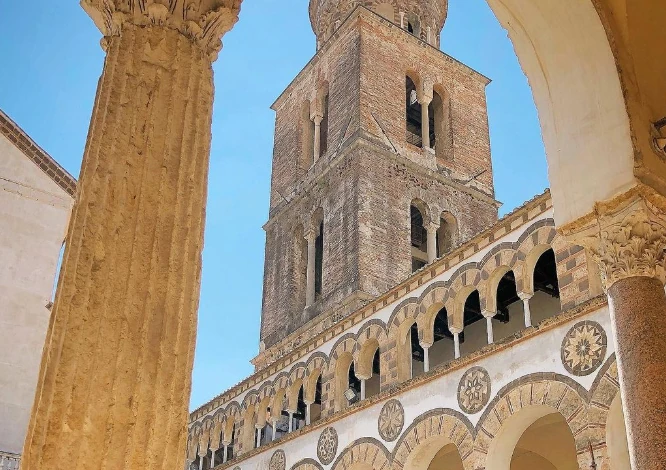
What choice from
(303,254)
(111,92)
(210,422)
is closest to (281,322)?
(303,254)

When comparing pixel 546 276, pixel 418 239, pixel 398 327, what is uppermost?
pixel 418 239

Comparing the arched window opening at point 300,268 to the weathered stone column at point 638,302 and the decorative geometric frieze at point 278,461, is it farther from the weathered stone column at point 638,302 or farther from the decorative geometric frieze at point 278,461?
the weathered stone column at point 638,302

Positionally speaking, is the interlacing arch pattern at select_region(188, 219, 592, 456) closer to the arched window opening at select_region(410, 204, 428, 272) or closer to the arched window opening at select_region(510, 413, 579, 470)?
the arched window opening at select_region(510, 413, 579, 470)

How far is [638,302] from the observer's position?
4.18 metres

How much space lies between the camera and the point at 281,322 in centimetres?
2023

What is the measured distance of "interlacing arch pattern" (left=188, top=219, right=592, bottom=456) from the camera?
941 centimetres

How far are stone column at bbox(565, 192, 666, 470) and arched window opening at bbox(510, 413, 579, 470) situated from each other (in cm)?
678

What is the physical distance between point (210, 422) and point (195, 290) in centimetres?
1355

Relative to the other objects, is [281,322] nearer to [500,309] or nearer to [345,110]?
[345,110]

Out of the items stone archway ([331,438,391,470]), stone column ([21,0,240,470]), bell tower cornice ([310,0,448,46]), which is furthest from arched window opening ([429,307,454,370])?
bell tower cornice ([310,0,448,46])

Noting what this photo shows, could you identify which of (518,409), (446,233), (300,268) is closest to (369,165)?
(446,233)

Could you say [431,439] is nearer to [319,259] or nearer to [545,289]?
[545,289]

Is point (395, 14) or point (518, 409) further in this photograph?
point (395, 14)

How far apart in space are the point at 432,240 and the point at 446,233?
0.84 m
